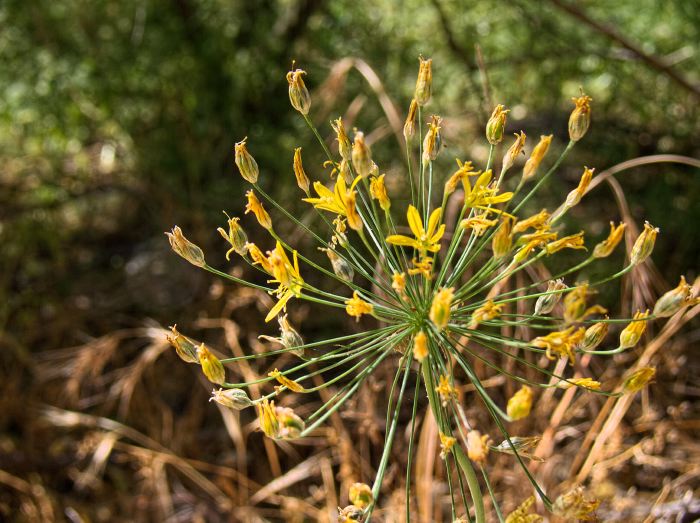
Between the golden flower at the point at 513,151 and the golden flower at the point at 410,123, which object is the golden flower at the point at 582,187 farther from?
the golden flower at the point at 410,123

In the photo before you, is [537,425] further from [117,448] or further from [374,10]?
[374,10]

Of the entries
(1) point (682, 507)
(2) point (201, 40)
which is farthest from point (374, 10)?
(1) point (682, 507)

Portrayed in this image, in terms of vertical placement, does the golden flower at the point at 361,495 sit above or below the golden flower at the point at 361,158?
below

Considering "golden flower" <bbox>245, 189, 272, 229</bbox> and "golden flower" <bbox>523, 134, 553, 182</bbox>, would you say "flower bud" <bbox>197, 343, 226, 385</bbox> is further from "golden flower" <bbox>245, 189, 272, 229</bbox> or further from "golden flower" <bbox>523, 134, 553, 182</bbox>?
"golden flower" <bbox>523, 134, 553, 182</bbox>

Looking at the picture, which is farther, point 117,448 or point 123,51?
point 123,51

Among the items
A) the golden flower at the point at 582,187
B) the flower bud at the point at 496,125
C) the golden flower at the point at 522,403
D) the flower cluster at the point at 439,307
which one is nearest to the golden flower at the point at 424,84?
the flower cluster at the point at 439,307

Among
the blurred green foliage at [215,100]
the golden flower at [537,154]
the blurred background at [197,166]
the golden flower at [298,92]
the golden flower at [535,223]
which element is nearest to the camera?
the golden flower at [535,223]

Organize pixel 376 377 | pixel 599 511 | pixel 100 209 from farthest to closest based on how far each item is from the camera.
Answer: pixel 100 209, pixel 376 377, pixel 599 511

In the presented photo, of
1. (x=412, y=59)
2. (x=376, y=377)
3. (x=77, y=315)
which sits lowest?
(x=77, y=315)
